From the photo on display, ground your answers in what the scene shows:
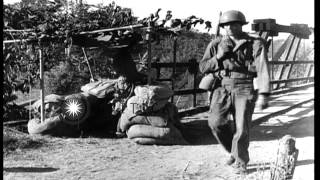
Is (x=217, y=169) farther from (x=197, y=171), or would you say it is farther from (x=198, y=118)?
(x=198, y=118)

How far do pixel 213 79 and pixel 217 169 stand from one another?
1031 mm

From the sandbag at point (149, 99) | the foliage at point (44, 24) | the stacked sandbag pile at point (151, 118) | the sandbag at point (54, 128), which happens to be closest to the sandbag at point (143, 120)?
the stacked sandbag pile at point (151, 118)

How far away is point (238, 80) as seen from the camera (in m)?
5.27

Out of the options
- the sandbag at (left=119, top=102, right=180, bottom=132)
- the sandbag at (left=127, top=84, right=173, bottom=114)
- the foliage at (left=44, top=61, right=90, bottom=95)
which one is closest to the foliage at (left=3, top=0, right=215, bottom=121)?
the sandbag at (left=127, top=84, right=173, bottom=114)

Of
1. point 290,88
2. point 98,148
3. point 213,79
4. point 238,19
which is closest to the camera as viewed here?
point 238,19

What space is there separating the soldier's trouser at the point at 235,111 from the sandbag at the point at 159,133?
1.59 metres

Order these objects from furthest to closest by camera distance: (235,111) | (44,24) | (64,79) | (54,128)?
(64,79) < (54,128) < (44,24) < (235,111)

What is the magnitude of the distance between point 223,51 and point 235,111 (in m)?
0.71

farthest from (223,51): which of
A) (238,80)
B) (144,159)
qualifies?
(144,159)

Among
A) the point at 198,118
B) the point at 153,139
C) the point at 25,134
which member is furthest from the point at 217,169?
the point at 198,118

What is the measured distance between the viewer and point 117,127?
7.86 m

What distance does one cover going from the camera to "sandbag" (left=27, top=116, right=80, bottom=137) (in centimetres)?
766

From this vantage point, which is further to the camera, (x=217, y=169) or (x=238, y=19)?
(x=217, y=169)

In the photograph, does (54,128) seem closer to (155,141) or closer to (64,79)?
(155,141)
